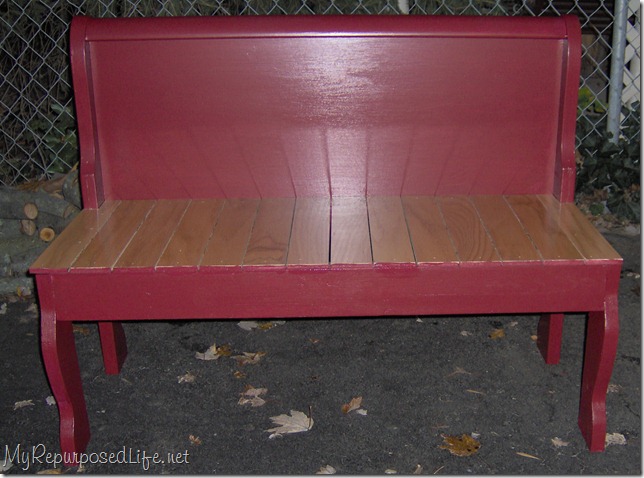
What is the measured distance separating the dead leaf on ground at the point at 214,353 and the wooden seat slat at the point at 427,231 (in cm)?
99

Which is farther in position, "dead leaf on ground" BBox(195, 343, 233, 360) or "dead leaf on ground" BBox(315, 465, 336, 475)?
"dead leaf on ground" BBox(195, 343, 233, 360)

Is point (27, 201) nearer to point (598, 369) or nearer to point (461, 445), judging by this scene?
point (461, 445)

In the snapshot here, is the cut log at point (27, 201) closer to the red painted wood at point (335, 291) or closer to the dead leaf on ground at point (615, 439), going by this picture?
the red painted wood at point (335, 291)

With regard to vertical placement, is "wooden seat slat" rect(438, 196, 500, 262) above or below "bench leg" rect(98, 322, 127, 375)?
above

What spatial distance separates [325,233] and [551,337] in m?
1.07

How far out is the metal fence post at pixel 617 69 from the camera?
4.14 meters

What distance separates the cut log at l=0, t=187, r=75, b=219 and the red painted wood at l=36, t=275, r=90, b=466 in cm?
170

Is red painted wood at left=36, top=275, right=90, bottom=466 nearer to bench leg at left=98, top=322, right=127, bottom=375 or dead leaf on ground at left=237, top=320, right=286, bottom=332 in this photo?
bench leg at left=98, top=322, right=127, bottom=375

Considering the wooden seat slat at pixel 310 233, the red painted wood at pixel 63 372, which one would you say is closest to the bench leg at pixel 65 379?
the red painted wood at pixel 63 372

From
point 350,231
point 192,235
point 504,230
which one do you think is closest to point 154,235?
point 192,235

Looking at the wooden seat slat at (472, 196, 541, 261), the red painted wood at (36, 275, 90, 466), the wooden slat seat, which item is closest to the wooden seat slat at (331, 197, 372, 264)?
the wooden slat seat

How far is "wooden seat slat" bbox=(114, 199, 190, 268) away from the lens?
2.31 m

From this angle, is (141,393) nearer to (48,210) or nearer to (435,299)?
(435,299)

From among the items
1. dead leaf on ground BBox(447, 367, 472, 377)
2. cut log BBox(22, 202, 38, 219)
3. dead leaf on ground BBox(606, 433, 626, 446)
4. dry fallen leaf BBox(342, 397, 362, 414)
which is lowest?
dead leaf on ground BBox(447, 367, 472, 377)
